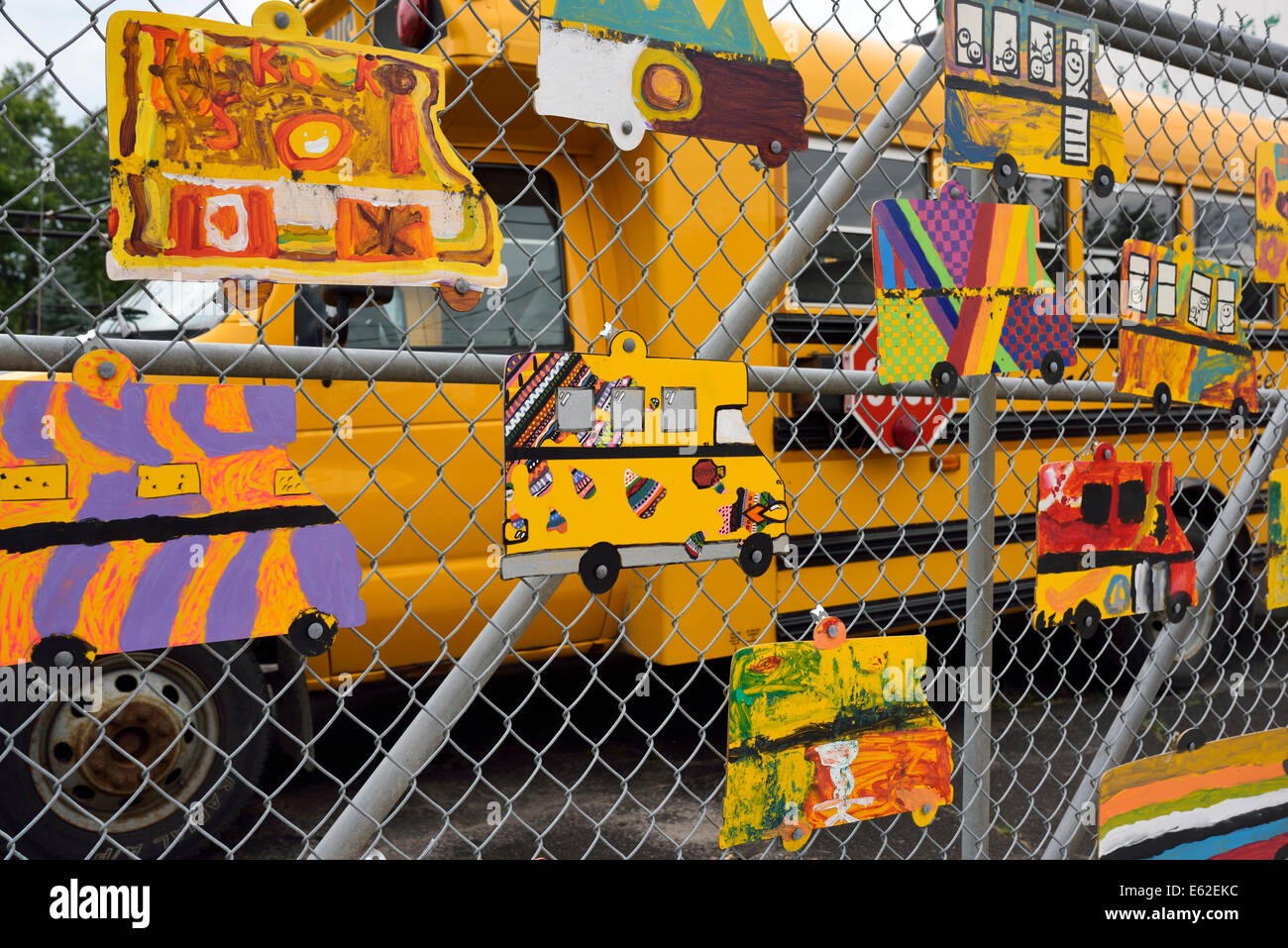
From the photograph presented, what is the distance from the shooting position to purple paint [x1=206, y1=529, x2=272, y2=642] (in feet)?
3.86

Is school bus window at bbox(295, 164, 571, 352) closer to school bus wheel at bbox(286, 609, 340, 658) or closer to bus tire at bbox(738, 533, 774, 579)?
bus tire at bbox(738, 533, 774, 579)

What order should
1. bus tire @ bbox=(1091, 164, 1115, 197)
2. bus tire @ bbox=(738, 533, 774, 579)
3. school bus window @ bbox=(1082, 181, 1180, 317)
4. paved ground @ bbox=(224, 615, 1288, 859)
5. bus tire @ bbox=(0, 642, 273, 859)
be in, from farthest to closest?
school bus window @ bbox=(1082, 181, 1180, 317) < paved ground @ bbox=(224, 615, 1288, 859) < bus tire @ bbox=(0, 642, 273, 859) < bus tire @ bbox=(1091, 164, 1115, 197) < bus tire @ bbox=(738, 533, 774, 579)

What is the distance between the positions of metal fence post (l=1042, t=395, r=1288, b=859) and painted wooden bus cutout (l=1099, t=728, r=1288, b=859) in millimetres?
112

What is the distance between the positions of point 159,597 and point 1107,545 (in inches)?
65.0

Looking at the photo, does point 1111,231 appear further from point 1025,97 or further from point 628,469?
point 628,469

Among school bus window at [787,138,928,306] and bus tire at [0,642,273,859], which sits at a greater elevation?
school bus window at [787,138,928,306]

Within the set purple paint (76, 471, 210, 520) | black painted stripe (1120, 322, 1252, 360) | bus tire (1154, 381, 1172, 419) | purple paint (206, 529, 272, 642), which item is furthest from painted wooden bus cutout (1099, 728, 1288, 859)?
purple paint (76, 471, 210, 520)

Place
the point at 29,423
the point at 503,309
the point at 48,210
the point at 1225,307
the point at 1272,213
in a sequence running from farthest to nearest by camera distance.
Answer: the point at 48,210 → the point at 503,309 → the point at 1272,213 → the point at 1225,307 → the point at 29,423

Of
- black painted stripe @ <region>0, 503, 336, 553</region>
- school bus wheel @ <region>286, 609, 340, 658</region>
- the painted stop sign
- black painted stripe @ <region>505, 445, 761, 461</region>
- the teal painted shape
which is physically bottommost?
school bus wheel @ <region>286, 609, 340, 658</region>

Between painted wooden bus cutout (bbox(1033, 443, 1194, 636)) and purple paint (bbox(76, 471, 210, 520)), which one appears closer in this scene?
purple paint (bbox(76, 471, 210, 520))

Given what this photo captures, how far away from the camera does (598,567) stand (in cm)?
136

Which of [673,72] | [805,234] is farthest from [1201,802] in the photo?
[673,72]
